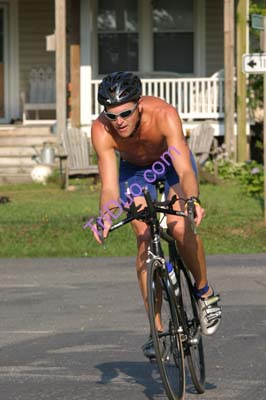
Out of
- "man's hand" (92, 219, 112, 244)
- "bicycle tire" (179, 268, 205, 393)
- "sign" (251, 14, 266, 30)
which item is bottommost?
"bicycle tire" (179, 268, 205, 393)

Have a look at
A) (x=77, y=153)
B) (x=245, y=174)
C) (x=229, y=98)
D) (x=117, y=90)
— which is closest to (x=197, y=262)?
(x=117, y=90)

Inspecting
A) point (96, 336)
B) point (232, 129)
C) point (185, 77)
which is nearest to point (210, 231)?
point (96, 336)

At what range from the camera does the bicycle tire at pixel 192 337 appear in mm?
7105

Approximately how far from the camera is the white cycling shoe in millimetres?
7410

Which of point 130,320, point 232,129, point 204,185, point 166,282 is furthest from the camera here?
point 232,129

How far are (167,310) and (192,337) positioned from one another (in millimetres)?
227

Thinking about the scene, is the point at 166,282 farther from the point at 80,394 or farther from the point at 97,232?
the point at 80,394

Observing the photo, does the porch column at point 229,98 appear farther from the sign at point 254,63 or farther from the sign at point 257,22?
the sign at point 254,63

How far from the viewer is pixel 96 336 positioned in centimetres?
953

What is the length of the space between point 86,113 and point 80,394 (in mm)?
19205

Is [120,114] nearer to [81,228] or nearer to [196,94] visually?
[81,228]

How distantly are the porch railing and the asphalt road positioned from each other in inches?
468

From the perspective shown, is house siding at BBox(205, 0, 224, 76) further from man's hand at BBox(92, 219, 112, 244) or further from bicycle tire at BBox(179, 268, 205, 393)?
man's hand at BBox(92, 219, 112, 244)

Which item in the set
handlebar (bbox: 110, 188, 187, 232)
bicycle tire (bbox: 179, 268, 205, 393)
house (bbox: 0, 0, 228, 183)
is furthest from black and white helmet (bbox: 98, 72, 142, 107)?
house (bbox: 0, 0, 228, 183)
